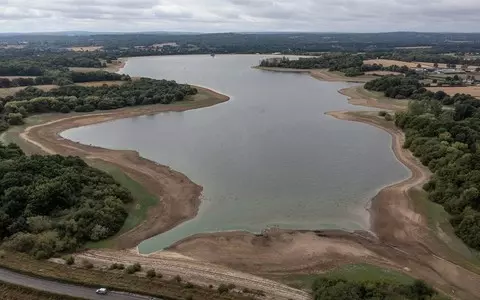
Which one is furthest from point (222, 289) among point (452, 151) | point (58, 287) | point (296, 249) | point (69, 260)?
point (452, 151)

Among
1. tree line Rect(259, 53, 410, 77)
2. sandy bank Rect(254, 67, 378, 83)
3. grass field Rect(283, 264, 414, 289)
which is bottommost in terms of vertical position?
grass field Rect(283, 264, 414, 289)

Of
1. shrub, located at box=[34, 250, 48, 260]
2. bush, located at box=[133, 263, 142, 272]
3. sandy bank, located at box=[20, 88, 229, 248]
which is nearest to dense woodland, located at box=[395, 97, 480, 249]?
sandy bank, located at box=[20, 88, 229, 248]

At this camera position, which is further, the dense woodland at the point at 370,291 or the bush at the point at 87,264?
the bush at the point at 87,264

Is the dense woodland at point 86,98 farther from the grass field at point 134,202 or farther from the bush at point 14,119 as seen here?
the grass field at point 134,202

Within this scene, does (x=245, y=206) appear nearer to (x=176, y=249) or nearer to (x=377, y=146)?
(x=176, y=249)

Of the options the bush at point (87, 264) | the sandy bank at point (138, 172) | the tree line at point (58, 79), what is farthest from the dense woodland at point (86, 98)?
the bush at point (87, 264)

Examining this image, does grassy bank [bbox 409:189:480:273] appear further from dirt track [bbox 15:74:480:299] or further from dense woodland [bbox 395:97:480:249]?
dirt track [bbox 15:74:480:299]
